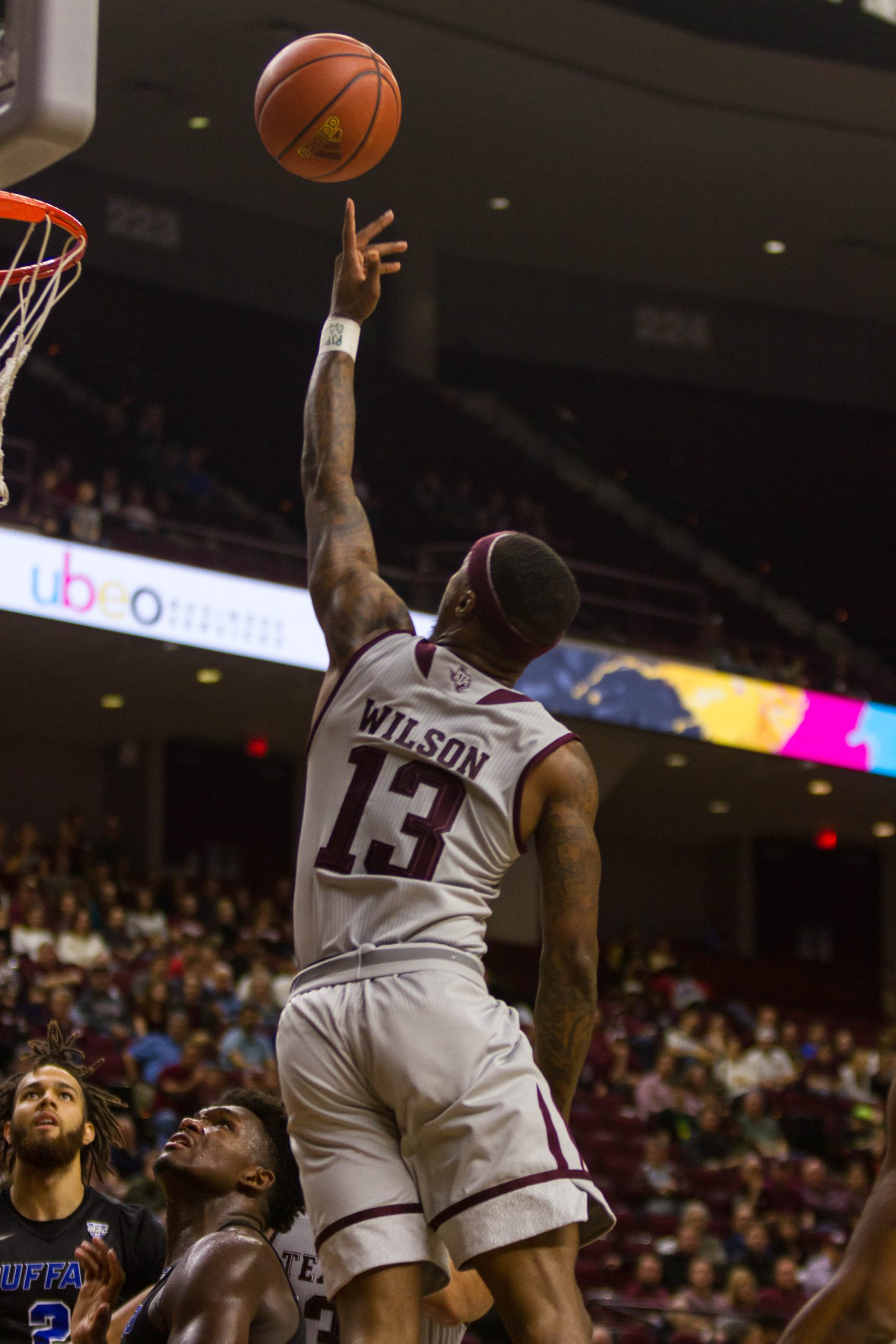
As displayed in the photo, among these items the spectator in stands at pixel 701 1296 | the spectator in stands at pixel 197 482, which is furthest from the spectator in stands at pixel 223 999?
the spectator in stands at pixel 197 482

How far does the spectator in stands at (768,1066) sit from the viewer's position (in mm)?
15898

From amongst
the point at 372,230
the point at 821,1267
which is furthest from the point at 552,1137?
the point at 821,1267

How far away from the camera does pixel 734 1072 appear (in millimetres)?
15805

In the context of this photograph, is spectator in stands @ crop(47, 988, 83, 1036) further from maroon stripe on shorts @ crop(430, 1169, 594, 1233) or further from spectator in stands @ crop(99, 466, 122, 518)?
maroon stripe on shorts @ crop(430, 1169, 594, 1233)

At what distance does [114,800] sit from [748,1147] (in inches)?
374

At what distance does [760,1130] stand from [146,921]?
485cm

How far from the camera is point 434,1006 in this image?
9.50 feet

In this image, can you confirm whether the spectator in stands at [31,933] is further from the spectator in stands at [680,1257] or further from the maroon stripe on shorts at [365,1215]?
the maroon stripe on shorts at [365,1215]

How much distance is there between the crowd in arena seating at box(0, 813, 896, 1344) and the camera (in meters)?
10.5

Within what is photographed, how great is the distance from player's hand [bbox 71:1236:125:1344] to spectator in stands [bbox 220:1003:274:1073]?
7.76 m

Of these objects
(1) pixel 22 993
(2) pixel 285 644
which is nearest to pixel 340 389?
(1) pixel 22 993

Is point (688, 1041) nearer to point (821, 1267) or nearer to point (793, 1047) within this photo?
point (793, 1047)

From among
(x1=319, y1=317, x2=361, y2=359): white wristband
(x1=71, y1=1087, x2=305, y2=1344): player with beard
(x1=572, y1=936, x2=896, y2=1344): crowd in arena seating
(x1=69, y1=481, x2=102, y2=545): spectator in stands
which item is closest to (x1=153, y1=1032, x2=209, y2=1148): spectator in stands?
(x1=572, y1=936, x2=896, y2=1344): crowd in arena seating

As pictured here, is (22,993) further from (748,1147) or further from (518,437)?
(518,437)
